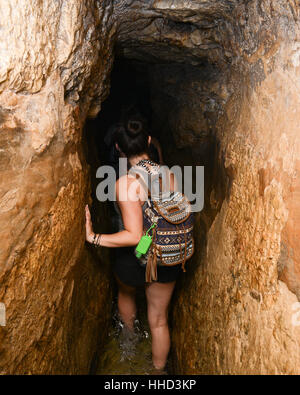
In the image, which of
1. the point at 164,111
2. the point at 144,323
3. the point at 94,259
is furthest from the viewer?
the point at 164,111

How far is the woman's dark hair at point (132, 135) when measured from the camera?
181cm

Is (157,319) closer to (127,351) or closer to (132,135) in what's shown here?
(127,351)

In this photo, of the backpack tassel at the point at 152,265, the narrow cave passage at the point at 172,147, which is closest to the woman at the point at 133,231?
the backpack tassel at the point at 152,265

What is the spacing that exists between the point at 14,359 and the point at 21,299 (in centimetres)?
23

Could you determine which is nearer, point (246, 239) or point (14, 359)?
point (14, 359)

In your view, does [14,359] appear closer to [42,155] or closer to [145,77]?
[42,155]

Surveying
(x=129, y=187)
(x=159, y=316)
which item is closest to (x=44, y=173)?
(x=129, y=187)

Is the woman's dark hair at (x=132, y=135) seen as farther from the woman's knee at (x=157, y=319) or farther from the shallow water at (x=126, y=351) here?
the shallow water at (x=126, y=351)

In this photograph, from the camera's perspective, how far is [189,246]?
201 centimetres

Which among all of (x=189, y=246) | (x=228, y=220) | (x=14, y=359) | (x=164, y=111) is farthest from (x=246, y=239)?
(x=164, y=111)

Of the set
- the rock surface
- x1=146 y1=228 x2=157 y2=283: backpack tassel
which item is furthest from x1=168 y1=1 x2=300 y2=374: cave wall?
x1=146 y1=228 x2=157 y2=283: backpack tassel

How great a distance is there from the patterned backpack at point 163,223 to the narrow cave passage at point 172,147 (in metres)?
0.35

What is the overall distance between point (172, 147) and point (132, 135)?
1.82 m

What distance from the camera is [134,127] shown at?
5.94ft
